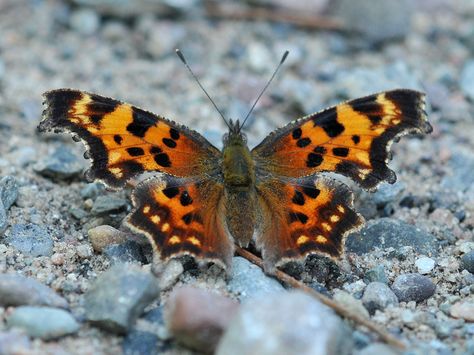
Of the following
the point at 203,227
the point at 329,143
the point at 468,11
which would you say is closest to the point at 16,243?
the point at 203,227

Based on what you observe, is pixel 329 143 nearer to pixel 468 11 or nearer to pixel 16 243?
pixel 16 243

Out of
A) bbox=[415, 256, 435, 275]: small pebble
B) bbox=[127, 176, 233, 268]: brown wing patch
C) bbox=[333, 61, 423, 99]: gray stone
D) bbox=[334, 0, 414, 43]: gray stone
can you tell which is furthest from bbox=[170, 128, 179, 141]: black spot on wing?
bbox=[334, 0, 414, 43]: gray stone

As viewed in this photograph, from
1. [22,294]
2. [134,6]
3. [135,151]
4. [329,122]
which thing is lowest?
[22,294]

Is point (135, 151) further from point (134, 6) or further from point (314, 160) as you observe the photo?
point (134, 6)

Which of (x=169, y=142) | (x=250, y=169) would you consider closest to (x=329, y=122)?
(x=250, y=169)

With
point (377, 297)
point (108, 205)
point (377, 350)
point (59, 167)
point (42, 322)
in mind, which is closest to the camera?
point (377, 350)
